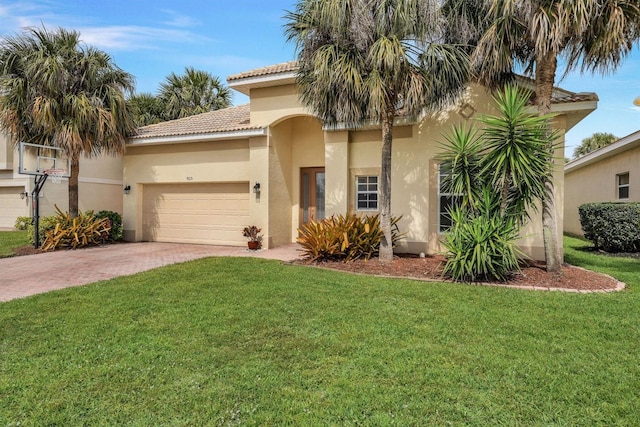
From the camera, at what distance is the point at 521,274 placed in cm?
822

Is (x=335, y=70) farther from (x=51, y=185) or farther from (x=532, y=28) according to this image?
(x=51, y=185)

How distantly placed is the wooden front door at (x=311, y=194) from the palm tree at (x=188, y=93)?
14245 mm

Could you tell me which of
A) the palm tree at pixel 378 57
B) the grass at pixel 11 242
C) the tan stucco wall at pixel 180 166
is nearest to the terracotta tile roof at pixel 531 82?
the tan stucco wall at pixel 180 166

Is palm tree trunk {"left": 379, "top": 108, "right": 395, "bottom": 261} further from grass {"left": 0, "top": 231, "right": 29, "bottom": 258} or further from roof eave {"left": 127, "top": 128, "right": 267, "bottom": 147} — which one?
grass {"left": 0, "top": 231, "right": 29, "bottom": 258}

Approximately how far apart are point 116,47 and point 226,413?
1490 centimetres

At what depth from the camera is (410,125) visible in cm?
1161

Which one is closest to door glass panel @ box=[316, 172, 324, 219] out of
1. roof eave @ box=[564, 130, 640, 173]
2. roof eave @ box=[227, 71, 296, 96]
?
roof eave @ box=[227, 71, 296, 96]

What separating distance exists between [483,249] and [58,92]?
1431cm

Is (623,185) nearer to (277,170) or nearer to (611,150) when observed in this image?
(611,150)

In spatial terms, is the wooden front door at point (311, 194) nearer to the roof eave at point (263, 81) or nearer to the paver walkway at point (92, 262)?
the paver walkway at point (92, 262)

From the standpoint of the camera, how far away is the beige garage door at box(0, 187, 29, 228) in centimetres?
1952

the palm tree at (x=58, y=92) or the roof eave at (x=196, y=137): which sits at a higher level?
the palm tree at (x=58, y=92)

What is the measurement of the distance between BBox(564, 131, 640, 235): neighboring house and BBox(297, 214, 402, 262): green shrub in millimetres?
11009

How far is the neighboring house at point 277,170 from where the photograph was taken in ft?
37.4
